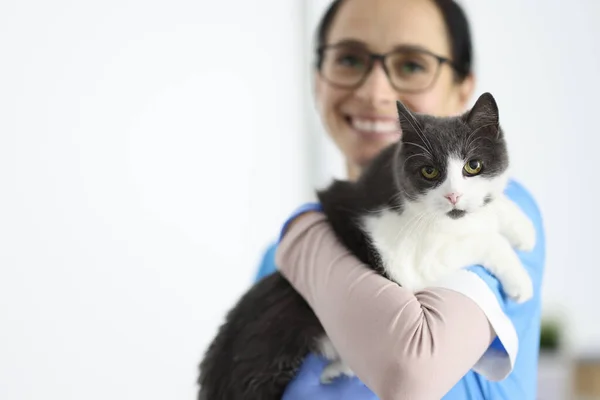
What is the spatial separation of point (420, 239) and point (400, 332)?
18 centimetres

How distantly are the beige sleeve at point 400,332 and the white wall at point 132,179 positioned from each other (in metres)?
0.82

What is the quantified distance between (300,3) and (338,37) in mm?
1831

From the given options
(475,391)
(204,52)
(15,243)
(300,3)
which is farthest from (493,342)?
(300,3)

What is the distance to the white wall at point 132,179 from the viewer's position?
4.32 feet

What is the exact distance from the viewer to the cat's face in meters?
0.74

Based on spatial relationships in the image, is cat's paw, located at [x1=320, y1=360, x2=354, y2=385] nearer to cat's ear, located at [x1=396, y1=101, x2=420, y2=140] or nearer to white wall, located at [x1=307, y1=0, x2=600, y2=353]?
cat's ear, located at [x1=396, y1=101, x2=420, y2=140]

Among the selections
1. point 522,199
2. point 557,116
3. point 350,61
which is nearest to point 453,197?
point 522,199

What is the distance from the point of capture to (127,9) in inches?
69.7

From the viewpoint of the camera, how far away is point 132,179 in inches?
72.0

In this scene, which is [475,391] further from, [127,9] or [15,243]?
[127,9]

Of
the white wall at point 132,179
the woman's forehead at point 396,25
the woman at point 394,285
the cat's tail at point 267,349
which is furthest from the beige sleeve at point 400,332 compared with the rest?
the white wall at point 132,179

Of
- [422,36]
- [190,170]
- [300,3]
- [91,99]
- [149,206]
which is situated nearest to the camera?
[422,36]

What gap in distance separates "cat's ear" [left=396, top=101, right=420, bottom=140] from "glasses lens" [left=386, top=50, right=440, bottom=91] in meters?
0.44

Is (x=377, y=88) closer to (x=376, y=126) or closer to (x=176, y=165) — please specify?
(x=376, y=126)
